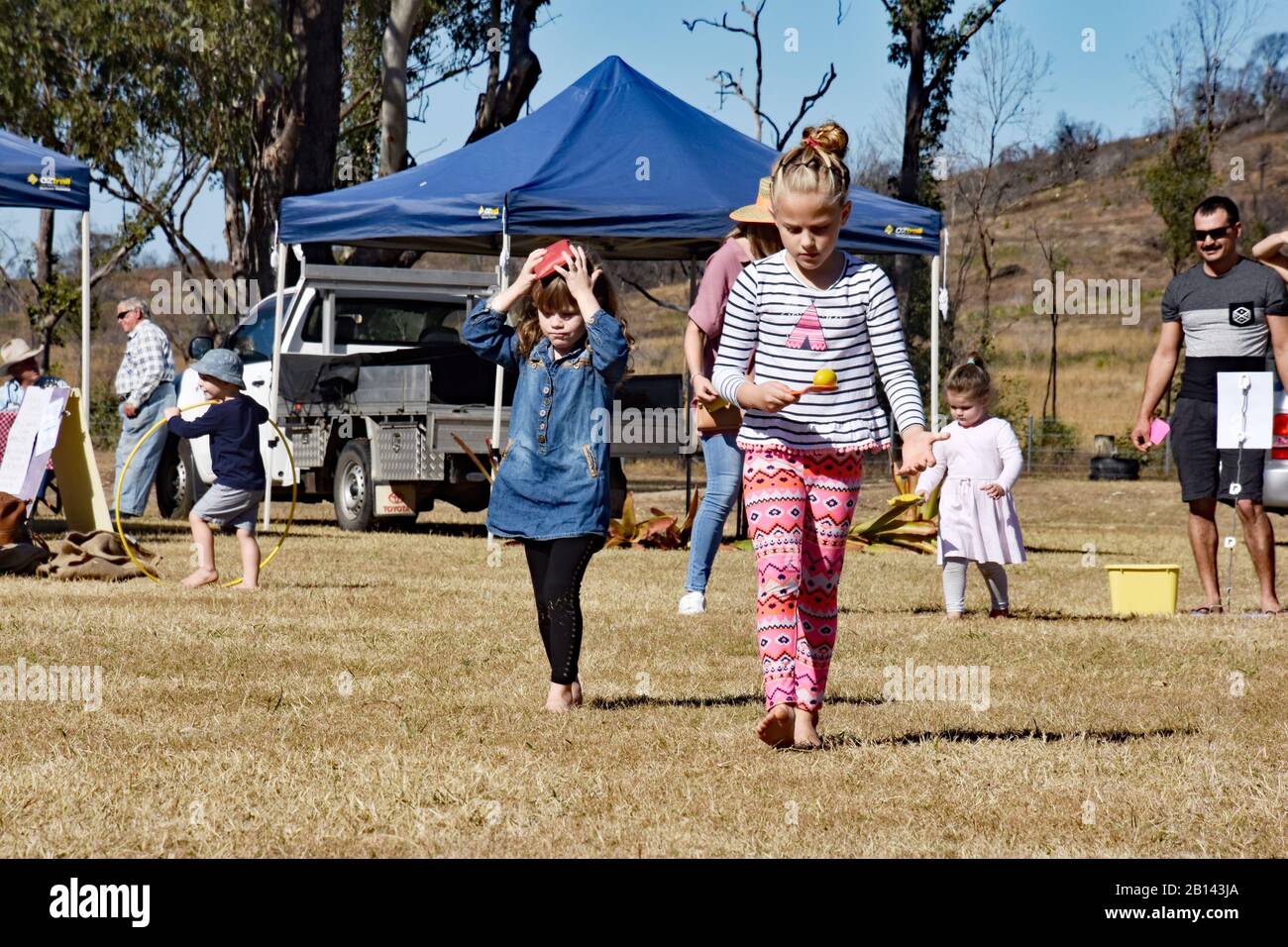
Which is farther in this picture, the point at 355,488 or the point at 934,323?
the point at 934,323

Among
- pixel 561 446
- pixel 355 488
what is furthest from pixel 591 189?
pixel 561 446

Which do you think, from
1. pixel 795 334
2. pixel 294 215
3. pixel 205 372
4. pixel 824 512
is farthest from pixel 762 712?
pixel 294 215

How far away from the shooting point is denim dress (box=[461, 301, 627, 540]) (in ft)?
20.4

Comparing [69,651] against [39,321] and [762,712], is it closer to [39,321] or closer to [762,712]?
[762,712]

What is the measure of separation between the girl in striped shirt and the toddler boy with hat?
5200mm

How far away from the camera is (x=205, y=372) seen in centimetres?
995

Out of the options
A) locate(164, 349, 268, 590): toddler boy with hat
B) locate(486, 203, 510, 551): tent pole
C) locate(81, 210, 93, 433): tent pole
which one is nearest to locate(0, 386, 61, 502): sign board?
locate(81, 210, 93, 433): tent pole

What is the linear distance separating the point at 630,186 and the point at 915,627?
619cm

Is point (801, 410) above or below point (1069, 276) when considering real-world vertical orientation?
below

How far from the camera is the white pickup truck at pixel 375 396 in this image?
49.7 feet

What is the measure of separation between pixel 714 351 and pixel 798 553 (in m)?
3.32

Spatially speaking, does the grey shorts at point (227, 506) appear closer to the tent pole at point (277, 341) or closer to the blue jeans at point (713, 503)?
the blue jeans at point (713, 503)

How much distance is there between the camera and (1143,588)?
10.0m

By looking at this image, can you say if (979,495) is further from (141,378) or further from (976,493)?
(141,378)
